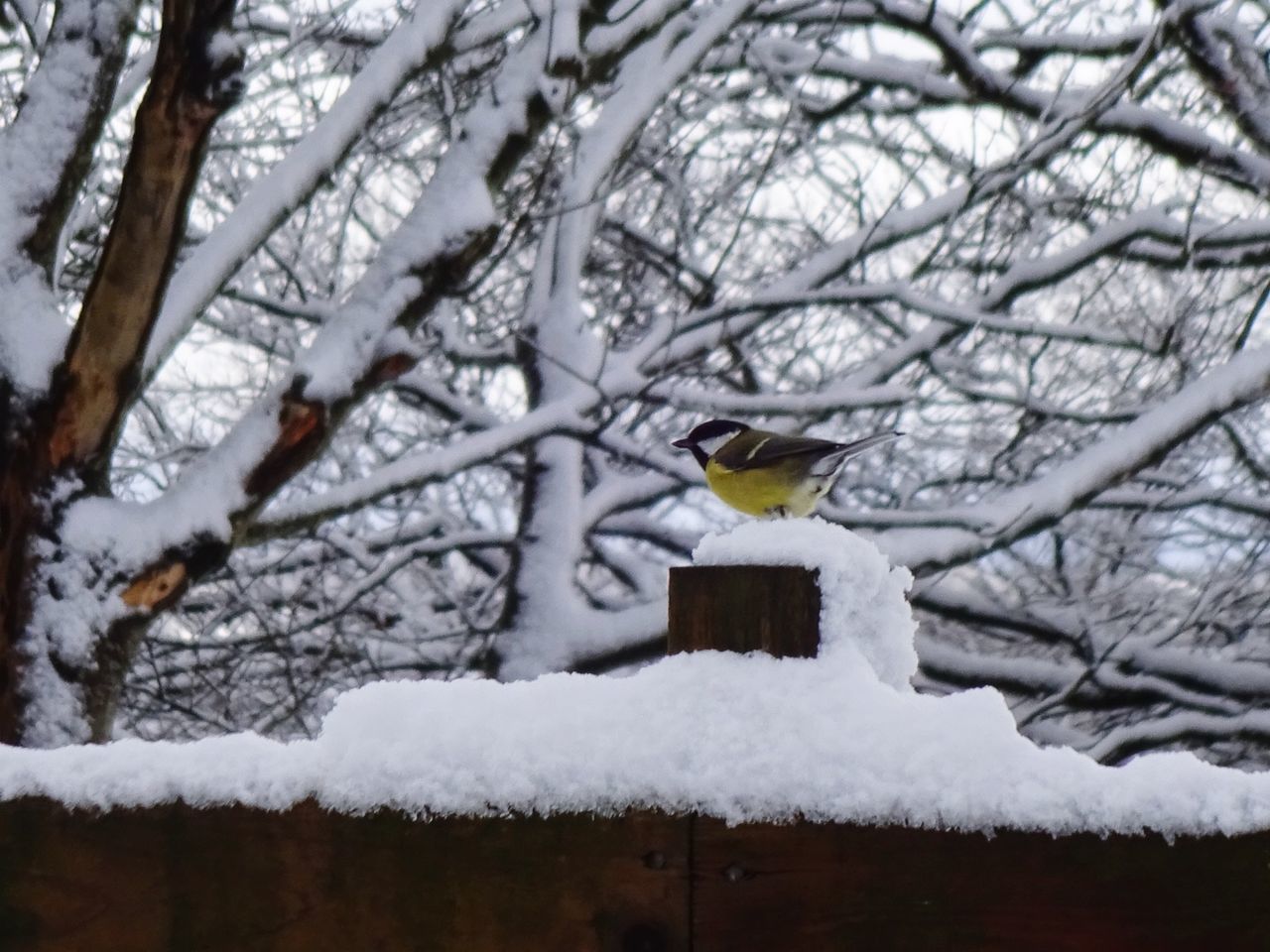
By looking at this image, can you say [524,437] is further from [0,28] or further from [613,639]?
[0,28]

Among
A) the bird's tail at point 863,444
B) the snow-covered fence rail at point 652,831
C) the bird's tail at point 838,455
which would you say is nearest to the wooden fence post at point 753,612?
the snow-covered fence rail at point 652,831

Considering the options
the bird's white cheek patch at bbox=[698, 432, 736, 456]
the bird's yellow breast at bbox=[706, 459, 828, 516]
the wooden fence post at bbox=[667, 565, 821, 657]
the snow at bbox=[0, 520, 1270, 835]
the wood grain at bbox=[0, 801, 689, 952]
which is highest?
the bird's white cheek patch at bbox=[698, 432, 736, 456]

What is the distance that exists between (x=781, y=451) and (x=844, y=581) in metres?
2.83

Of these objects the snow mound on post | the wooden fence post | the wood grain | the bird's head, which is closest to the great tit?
the bird's head

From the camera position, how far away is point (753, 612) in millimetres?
1456

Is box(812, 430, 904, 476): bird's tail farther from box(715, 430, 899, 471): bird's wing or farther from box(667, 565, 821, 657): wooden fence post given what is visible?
box(667, 565, 821, 657): wooden fence post

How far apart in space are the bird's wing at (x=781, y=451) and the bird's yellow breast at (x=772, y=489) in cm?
2

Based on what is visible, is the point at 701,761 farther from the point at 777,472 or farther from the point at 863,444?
the point at 777,472

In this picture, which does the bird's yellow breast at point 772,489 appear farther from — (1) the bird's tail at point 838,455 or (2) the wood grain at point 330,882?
(2) the wood grain at point 330,882

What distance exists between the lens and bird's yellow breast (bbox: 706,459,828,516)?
4.29 metres

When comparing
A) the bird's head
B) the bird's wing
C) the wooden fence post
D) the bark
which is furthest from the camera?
the bird's head

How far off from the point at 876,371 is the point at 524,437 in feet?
6.89

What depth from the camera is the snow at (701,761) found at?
1181 millimetres

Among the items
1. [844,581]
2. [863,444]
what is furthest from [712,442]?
[844,581]
